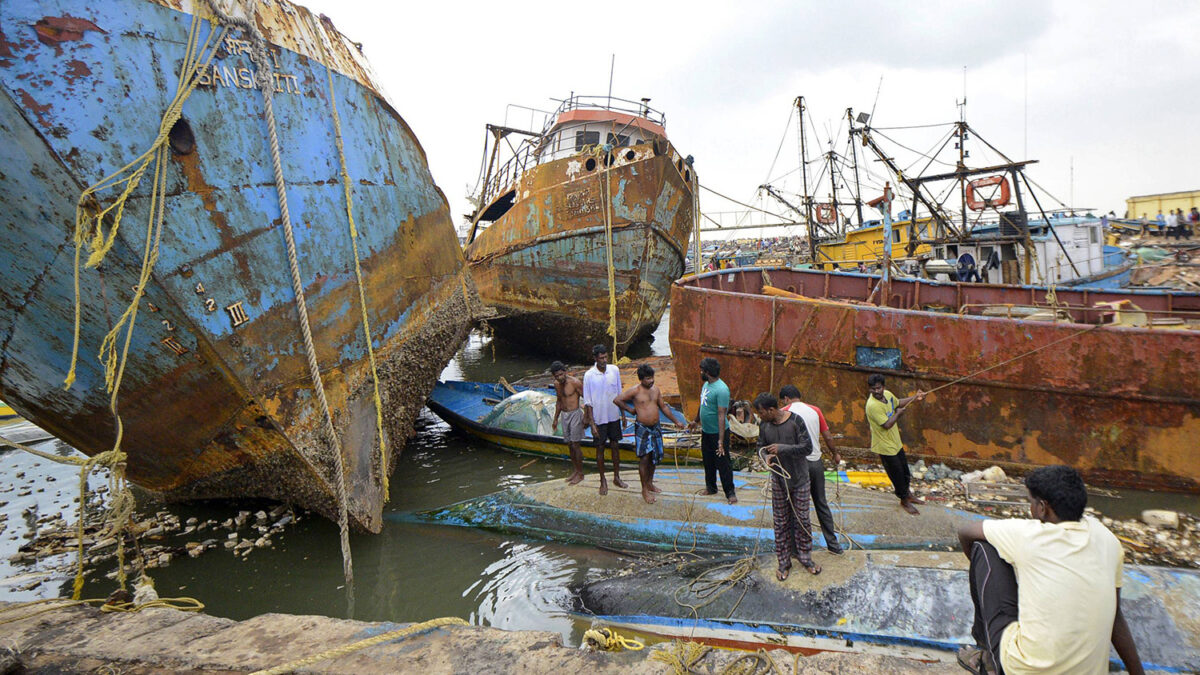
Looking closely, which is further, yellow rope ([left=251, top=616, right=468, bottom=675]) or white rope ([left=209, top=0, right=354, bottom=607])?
white rope ([left=209, top=0, right=354, bottom=607])

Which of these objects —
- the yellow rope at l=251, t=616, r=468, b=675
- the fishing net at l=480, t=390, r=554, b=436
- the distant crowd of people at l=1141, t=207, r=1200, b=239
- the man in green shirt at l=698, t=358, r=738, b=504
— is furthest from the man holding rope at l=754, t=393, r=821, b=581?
the distant crowd of people at l=1141, t=207, r=1200, b=239

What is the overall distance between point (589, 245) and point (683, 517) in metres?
9.36

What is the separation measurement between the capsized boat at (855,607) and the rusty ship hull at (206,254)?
3.06 m

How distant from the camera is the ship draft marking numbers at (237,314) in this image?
4.73m

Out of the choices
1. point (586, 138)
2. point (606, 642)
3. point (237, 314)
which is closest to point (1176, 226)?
point (586, 138)

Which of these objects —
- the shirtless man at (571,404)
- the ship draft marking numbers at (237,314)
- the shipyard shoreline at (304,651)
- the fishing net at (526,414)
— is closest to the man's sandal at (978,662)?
the shipyard shoreline at (304,651)

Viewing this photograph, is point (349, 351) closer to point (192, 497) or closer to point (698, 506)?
point (192, 497)

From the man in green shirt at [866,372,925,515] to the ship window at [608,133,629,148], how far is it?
967cm

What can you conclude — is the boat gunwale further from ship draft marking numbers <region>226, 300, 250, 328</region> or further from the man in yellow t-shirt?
ship draft marking numbers <region>226, 300, 250, 328</region>

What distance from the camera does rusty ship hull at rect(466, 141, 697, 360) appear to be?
13.4 meters

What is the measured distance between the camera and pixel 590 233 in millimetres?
13953

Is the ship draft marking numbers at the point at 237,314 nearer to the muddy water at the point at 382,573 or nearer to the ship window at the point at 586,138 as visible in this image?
the muddy water at the point at 382,573

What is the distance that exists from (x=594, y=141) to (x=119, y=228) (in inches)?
500

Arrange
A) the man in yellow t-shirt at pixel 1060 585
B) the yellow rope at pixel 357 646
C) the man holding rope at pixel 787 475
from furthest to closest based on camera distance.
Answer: the man holding rope at pixel 787 475 < the yellow rope at pixel 357 646 < the man in yellow t-shirt at pixel 1060 585
